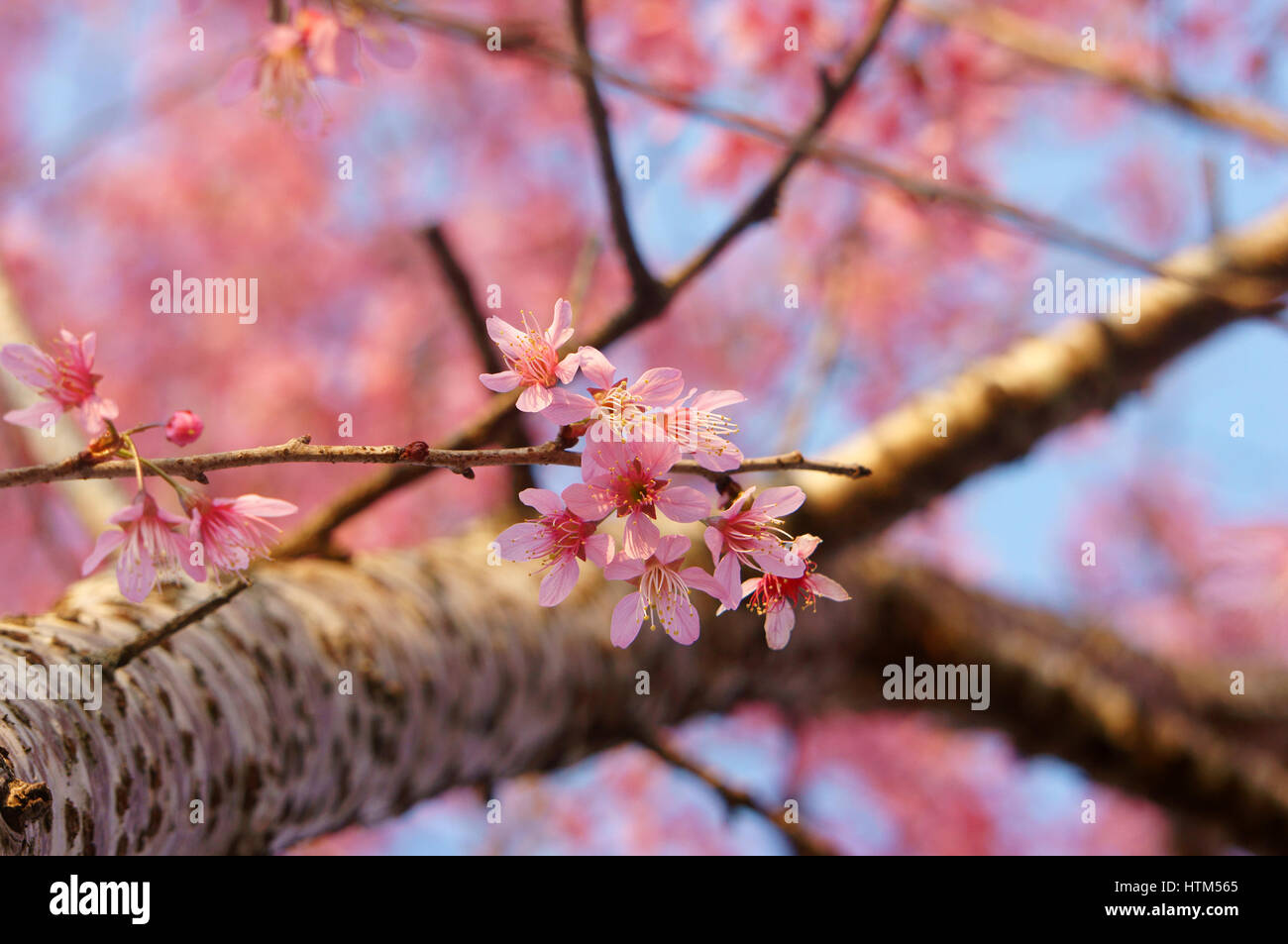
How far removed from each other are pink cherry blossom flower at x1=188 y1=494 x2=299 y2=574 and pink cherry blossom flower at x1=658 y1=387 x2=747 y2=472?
0.34m

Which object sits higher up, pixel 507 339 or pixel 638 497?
pixel 507 339

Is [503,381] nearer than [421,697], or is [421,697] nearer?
[503,381]

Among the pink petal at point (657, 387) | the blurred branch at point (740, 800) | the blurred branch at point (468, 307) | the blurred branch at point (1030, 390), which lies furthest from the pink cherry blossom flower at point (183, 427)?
the blurred branch at point (1030, 390)

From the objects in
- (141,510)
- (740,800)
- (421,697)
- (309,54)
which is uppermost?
(309,54)

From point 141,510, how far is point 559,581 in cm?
35

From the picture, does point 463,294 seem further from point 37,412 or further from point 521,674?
point 37,412

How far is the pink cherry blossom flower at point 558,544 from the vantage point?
70 centimetres

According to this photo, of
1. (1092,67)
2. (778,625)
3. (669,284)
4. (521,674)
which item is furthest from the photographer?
(1092,67)

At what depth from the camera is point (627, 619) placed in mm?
708

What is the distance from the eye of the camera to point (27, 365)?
73 cm

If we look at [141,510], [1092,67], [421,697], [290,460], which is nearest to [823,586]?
[290,460]

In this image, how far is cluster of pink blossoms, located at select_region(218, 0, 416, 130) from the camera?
3.71ft

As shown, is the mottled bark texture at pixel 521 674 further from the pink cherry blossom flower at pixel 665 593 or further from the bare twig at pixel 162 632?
the pink cherry blossom flower at pixel 665 593
